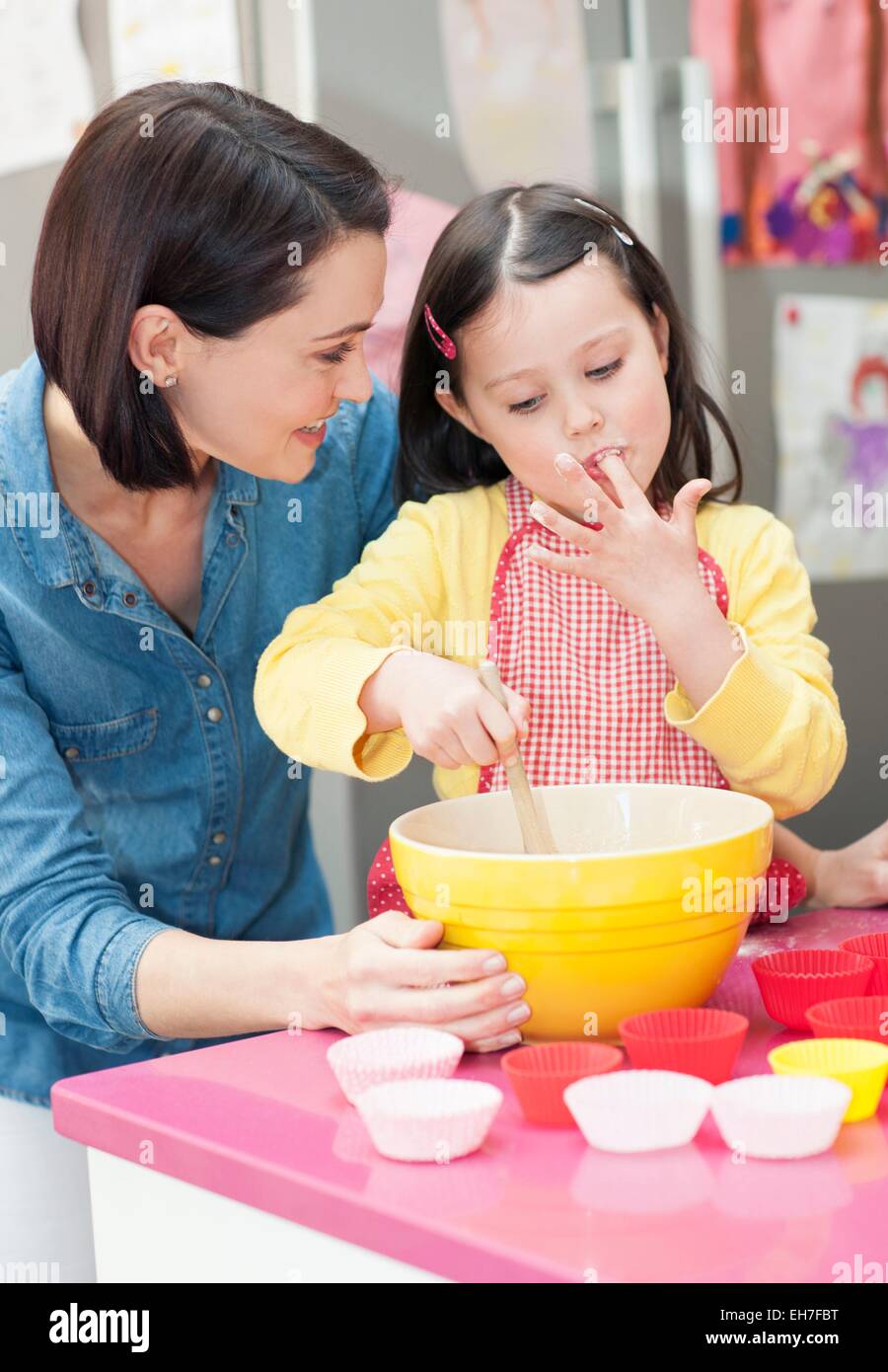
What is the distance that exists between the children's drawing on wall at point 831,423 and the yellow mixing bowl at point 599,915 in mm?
1473

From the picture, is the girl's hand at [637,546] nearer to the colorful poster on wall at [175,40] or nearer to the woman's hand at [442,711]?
the woman's hand at [442,711]

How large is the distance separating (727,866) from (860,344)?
1667mm

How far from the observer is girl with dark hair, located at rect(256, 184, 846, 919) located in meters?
1.13

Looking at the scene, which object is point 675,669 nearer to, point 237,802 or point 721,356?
point 237,802

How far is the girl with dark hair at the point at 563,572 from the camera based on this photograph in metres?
1.13

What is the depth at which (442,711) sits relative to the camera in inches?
41.1

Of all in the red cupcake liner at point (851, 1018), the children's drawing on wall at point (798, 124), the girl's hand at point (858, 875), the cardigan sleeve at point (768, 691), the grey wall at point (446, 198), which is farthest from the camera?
the children's drawing on wall at point (798, 124)

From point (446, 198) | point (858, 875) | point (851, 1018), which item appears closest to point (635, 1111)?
point (851, 1018)

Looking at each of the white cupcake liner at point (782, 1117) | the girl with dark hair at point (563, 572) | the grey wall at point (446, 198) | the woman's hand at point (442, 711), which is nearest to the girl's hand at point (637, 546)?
the girl with dark hair at point (563, 572)

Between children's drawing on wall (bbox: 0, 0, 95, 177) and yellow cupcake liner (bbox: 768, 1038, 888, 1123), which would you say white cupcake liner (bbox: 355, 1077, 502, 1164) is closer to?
yellow cupcake liner (bbox: 768, 1038, 888, 1123)

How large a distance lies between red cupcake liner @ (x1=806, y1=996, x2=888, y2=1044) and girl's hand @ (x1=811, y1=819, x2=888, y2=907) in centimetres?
39

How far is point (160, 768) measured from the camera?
4.69 ft

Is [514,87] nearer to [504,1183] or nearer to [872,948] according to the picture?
[872,948]

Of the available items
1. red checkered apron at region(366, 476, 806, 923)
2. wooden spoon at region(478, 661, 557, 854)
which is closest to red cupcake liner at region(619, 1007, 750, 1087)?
wooden spoon at region(478, 661, 557, 854)
